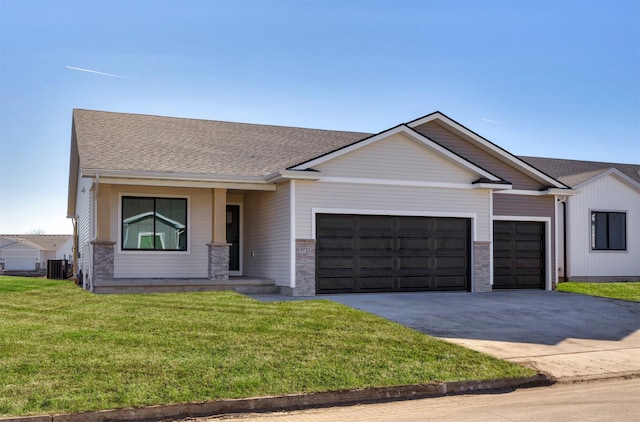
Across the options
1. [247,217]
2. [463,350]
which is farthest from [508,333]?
[247,217]

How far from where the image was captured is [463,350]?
10.7 m

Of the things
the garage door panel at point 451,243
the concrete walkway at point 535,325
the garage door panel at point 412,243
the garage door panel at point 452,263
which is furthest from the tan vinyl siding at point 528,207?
the garage door panel at point 412,243

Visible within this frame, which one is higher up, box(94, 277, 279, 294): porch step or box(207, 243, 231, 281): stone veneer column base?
box(207, 243, 231, 281): stone veneer column base

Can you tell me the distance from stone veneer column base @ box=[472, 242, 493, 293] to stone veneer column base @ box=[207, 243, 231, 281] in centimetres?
736

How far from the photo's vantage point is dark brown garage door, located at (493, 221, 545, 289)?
2116cm

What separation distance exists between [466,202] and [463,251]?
4.86 ft

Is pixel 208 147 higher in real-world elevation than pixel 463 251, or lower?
higher

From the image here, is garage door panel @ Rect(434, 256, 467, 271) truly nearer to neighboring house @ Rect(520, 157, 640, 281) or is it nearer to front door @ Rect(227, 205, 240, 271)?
front door @ Rect(227, 205, 240, 271)

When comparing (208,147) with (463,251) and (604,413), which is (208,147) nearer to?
(463,251)

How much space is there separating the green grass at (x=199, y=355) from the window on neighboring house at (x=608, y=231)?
15.9m

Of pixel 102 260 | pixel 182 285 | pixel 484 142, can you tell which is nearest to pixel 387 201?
pixel 484 142

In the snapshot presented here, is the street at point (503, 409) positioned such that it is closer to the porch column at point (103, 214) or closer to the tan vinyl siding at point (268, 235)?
the tan vinyl siding at point (268, 235)

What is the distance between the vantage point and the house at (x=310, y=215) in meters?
17.9

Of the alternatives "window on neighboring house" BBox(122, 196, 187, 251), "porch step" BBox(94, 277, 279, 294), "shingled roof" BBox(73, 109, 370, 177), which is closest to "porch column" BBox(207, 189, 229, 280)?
"porch step" BBox(94, 277, 279, 294)
